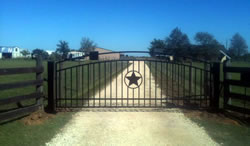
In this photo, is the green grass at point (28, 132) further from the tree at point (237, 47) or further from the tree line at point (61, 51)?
the tree at point (237, 47)

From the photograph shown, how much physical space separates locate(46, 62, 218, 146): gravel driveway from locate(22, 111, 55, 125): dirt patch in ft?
2.39

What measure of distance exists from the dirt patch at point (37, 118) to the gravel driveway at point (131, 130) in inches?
28.7

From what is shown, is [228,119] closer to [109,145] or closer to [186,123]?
[186,123]

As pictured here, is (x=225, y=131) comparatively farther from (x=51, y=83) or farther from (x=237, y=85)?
(x=51, y=83)

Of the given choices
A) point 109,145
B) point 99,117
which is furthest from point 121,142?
point 99,117

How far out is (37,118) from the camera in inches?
249

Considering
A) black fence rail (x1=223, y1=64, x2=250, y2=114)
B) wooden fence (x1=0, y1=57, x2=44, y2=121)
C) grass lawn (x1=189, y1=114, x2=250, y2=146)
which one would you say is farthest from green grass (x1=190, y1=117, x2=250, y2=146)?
wooden fence (x1=0, y1=57, x2=44, y2=121)

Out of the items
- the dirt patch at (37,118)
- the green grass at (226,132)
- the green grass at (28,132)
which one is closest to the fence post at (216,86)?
the green grass at (226,132)

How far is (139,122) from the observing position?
6191mm

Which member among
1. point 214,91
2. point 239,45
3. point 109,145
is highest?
point 239,45

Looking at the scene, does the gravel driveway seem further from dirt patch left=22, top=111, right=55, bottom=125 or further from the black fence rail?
the black fence rail

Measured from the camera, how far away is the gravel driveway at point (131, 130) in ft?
15.9

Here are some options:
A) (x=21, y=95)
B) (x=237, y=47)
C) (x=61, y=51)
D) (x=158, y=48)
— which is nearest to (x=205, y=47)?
(x=158, y=48)

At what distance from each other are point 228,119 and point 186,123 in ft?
4.12
